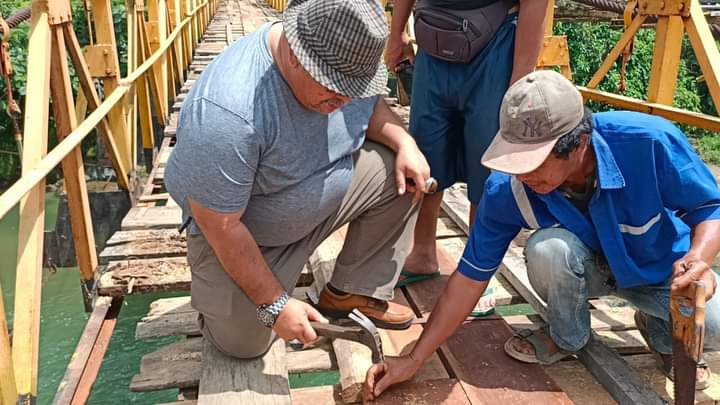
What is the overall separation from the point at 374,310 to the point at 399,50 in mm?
1195

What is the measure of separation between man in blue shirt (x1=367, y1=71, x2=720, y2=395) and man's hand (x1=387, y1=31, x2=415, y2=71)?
104 centimetres

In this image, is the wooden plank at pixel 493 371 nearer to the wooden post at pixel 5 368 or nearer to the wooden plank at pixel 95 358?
the wooden plank at pixel 95 358

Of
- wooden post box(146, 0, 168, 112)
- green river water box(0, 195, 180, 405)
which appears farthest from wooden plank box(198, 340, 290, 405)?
wooden post box(146, 0, 168, 112)

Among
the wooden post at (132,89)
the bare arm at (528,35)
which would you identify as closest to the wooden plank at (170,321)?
the bare arm at (528,35)

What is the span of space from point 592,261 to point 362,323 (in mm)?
744

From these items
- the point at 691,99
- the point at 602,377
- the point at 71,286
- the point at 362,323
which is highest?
the point at 362,323

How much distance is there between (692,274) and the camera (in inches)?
Result: 66.6

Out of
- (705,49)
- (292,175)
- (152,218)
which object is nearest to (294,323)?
(292,175)

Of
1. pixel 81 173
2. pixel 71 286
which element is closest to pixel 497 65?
pixel 81 173

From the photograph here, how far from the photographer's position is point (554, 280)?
2.07m

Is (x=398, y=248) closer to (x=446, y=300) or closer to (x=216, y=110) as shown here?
(x=446, y=300)

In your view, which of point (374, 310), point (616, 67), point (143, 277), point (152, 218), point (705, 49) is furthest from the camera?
point (616, 67)

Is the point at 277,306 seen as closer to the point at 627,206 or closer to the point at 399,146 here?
the point at 399,146

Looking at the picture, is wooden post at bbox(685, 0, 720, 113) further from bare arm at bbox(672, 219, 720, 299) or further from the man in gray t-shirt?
the man in gray t-shirt
